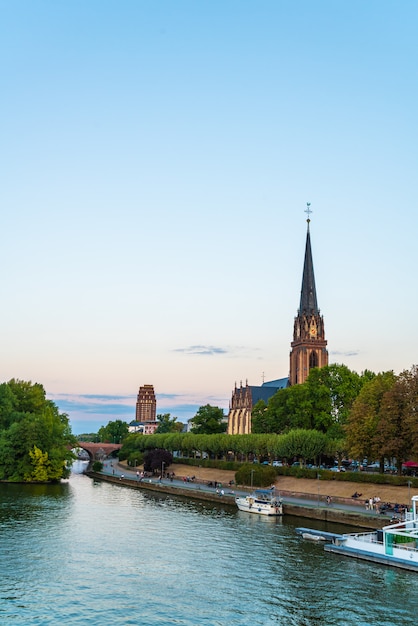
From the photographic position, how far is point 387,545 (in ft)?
163

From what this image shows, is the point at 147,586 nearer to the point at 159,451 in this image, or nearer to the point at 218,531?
the point at 218,531

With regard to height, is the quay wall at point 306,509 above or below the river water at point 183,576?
above

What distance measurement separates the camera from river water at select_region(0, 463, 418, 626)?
34.1 m

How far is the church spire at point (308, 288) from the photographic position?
525 feet

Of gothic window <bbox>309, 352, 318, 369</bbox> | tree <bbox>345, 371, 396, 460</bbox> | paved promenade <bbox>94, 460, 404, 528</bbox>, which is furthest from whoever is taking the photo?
gothic window <bbox>309, 352, 318, 369</bbox>

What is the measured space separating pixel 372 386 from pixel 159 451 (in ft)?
173

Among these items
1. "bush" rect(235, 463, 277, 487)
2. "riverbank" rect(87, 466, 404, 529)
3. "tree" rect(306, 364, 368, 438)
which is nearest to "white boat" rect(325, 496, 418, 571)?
"riverbank" rect(87, 466, 404, 529)

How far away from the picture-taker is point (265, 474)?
92.4 metres

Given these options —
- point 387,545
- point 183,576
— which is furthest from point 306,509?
point 183,576

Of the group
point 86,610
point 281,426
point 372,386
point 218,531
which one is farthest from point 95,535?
point 281,426

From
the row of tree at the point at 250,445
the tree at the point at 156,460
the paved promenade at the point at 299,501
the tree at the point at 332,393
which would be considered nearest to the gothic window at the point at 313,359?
the row of tree at the point at 250,445

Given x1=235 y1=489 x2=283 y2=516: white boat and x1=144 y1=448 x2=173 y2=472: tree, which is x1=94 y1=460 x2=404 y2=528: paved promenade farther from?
x1=144 y1=448 x2=173 y2=472: tree

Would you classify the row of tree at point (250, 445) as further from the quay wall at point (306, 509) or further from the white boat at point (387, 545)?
the white boat at point (387, 545)

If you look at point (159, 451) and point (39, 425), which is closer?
point (39, 425)
